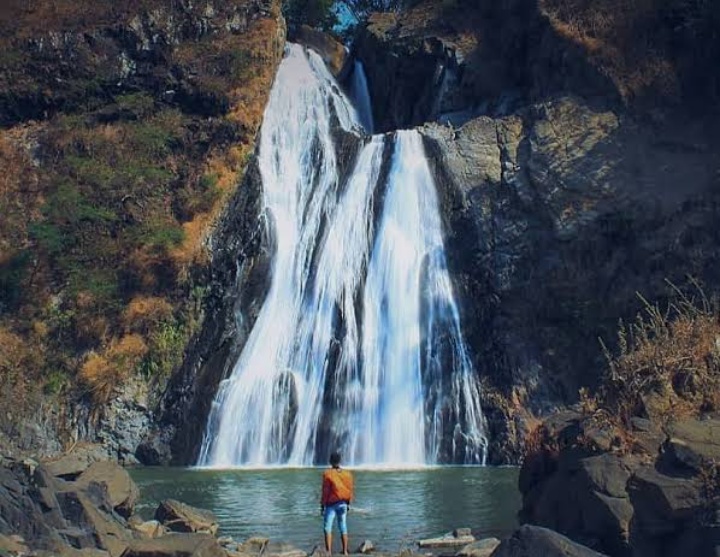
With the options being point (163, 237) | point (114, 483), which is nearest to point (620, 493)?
point (114, 483)

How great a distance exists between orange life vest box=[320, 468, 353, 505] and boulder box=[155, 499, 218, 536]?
2956mm

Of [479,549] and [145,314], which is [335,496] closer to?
[479,549]

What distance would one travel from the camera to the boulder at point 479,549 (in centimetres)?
1291

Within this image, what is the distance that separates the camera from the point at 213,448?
29062 millimetres

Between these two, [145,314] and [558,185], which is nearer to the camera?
[145,314]

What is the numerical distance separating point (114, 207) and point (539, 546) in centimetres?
2998

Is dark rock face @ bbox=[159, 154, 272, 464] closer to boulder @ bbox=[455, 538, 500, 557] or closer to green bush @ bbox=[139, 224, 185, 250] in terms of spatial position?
green bush @ bbox=[139, 224, 185, 250]

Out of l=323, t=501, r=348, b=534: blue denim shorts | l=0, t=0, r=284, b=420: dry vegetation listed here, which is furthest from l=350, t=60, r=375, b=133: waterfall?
l=323, t=501, r=348, b=534: blue denim shorts

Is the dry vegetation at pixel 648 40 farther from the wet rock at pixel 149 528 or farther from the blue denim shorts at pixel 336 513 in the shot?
the blue denim shorts at pixel 336 513

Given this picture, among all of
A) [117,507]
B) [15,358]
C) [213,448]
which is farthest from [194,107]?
[117,507]

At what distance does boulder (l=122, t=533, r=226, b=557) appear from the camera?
10.7m

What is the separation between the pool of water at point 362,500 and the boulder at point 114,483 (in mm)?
1167

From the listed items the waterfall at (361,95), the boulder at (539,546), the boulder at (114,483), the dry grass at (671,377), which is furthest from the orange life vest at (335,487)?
the waterfall at (361,95)

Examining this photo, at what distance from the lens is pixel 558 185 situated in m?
33.0
